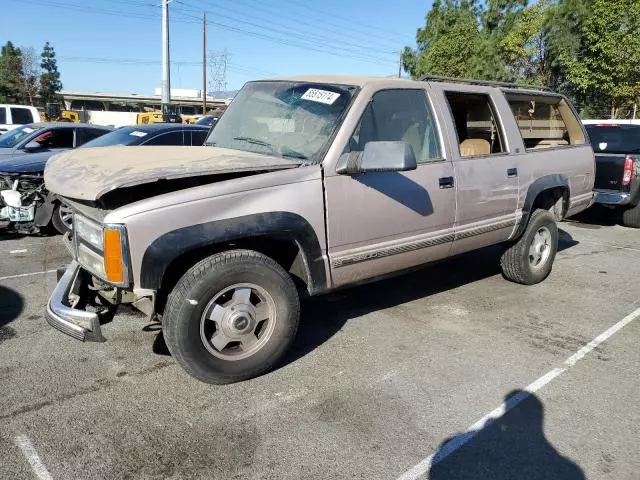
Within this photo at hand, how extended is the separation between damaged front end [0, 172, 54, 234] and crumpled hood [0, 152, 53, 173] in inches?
2.2

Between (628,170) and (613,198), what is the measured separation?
19.2 inches

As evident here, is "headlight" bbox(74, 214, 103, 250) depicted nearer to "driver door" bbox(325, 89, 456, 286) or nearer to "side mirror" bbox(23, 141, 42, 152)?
"driver door" bbox(325, 89, 456, 286)

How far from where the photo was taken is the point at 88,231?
125 inches

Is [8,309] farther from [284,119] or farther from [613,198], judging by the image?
[613,198]

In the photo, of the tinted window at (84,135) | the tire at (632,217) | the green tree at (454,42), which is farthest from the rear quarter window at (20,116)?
the green tree at (454,42)


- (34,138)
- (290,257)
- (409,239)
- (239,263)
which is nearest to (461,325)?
(409,239)

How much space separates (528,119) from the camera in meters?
5.85

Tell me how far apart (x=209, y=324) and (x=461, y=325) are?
87.9 inches

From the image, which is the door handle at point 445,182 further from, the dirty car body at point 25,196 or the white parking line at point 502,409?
the dirty car body at point 25,196

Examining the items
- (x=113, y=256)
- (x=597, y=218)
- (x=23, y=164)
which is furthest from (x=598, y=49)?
(x=113, y=256)

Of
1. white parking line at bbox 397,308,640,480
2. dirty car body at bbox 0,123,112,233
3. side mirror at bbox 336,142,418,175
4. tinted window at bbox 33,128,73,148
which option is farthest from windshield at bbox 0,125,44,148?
white parking line at bbox 397,308,640,480

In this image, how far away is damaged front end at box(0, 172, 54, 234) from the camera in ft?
23.3

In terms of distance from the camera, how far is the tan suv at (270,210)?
2.96 metres

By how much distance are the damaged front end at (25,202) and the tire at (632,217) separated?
361 inches
